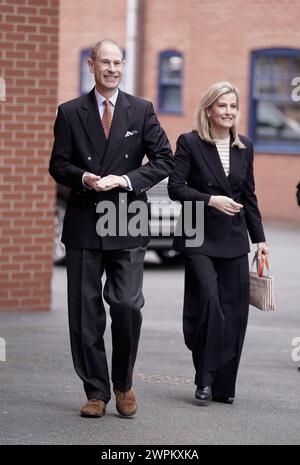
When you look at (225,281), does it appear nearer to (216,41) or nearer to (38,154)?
(38,154)

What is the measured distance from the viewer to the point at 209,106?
7785 millimetres

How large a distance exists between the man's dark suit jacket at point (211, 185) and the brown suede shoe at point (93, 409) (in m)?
1.16

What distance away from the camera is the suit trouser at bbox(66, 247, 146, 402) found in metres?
7.29

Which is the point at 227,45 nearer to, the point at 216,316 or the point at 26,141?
the point at 26,141

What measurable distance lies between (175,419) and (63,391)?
3.46 ft

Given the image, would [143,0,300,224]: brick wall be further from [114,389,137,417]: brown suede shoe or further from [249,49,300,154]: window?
[114,389,137,417]: brown suede shoe

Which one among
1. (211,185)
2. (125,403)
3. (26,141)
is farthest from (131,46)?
(125,403)

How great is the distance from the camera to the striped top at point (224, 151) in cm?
789

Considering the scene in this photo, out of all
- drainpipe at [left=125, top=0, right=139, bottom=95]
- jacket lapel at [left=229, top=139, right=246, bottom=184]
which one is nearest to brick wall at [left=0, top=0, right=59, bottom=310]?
jacket lapel at [left=229, top=139, right=246, bottom=184]

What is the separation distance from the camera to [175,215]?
15.6 metres

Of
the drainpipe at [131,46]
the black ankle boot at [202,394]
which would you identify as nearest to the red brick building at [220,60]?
the drainpipe at [131,46]
